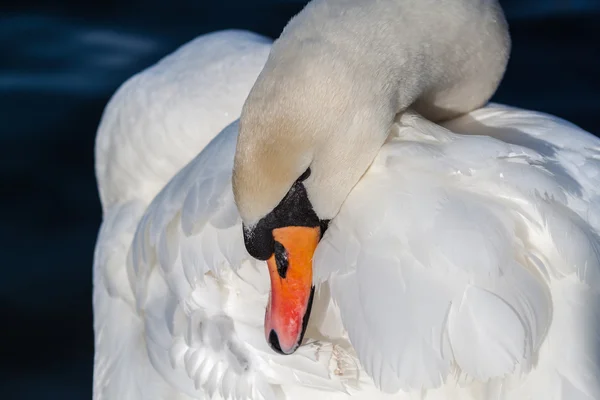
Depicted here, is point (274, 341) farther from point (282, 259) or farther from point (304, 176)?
point (304, 176)

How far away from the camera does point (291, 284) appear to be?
251 cm

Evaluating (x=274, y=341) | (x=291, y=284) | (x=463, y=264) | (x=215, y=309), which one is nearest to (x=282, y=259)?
(x=291, y=284)

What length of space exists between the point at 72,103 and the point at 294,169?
3.29 metres

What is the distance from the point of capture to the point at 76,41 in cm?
584

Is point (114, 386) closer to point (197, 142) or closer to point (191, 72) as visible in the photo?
point (197, 142)

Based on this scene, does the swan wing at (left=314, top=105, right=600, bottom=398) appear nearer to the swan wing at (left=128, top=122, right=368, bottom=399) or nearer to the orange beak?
the orange beak

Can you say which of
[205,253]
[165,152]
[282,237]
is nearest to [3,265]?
[165,152]

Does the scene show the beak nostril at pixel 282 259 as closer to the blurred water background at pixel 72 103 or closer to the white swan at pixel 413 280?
the white swan at pixel 413 280

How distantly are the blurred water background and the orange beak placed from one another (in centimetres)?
187

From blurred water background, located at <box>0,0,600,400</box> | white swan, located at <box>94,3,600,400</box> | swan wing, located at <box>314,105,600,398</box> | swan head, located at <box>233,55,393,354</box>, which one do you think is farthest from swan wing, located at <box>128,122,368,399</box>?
blurred water background, located at <box>0,0,600,400</box>

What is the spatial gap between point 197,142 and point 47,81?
2058 millimetres

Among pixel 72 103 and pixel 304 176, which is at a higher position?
pixel 304 176

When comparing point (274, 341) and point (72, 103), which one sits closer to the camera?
point (274, 341)

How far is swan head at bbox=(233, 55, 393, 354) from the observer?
2336 mm
